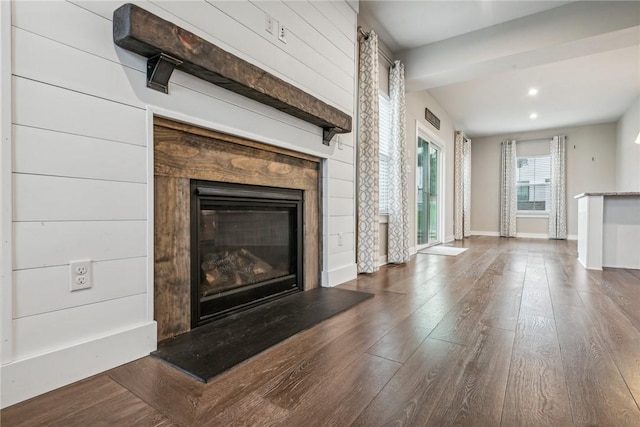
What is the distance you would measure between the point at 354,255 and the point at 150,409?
2246 millimetres

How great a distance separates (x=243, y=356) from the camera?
4.53 ft

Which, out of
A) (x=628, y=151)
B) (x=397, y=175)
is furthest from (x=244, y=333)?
(x=628, y=151)

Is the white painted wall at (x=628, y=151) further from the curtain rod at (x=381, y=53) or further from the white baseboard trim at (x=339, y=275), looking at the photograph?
the white baseboard trim at (x=339, y=275)

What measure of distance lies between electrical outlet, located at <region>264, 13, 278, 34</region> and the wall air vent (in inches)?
151

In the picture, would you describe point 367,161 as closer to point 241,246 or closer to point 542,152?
point 241,246

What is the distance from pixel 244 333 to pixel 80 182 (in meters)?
1.01

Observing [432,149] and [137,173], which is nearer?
[137,173]

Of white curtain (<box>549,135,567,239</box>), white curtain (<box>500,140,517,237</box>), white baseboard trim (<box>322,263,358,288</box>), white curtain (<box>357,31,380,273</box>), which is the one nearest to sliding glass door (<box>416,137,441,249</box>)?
white curtain (<box>357,31,380,273</box>)

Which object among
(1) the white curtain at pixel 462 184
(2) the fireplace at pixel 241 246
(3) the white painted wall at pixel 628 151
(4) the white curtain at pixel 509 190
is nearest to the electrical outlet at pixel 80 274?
(2) the fireplace at pixel 241 246

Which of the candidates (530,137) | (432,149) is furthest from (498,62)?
(530,137)

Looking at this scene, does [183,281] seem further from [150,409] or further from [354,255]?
[354,255]

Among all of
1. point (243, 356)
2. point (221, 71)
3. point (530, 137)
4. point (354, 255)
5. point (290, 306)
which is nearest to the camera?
point (243, 356)

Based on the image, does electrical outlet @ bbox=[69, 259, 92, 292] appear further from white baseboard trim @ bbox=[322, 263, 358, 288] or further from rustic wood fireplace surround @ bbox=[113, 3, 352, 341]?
white baseboard trim @ bbox=[322, 263, 358, 288]

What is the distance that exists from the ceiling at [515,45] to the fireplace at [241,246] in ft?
7.77
